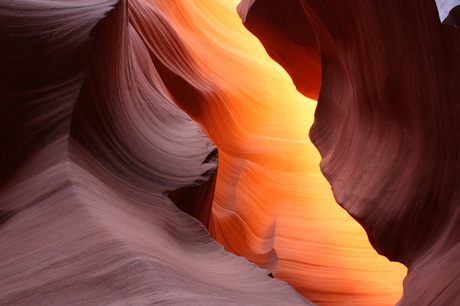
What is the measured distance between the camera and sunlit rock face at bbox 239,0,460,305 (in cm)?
137

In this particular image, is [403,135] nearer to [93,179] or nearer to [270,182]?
[93,179]

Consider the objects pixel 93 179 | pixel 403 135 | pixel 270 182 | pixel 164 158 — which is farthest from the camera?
pixel 270 182

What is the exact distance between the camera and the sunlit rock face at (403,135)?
4.49 ft

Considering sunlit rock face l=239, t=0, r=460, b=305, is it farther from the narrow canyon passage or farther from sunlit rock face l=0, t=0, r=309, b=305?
the narrow canyon passage

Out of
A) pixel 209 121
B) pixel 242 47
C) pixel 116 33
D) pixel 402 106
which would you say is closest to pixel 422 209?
pixel 402 106

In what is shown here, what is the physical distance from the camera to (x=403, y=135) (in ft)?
5.44

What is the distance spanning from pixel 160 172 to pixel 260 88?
2.55m

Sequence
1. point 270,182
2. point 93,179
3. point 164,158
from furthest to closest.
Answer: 1. point 270,182
2. point 164,158
3. point 93,179

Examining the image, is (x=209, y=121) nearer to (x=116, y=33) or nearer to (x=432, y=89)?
(x=116, y=33)

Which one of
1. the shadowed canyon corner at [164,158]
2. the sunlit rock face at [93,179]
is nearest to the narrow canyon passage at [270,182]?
the shadowed canyon corner at [164,158]

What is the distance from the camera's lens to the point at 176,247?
1.51 meters

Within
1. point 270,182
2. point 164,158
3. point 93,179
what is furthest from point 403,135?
point 270,182

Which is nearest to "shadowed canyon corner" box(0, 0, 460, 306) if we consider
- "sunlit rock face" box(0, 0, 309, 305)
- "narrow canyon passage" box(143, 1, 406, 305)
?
"sunlit rock face" box(0, 0, 309, 305)

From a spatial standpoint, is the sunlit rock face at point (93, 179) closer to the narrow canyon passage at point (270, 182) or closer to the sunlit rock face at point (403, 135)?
the sunlit rock face at point (403, 135)
